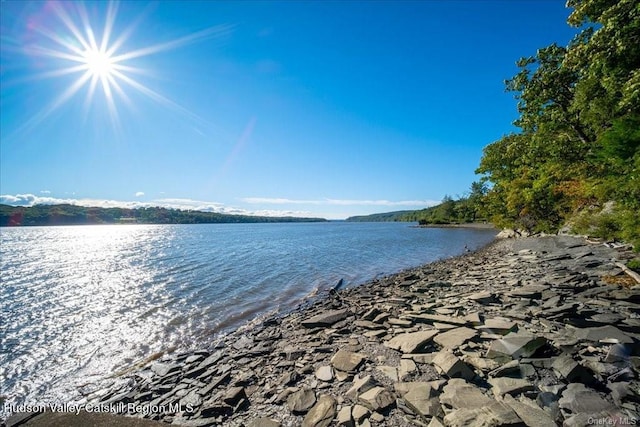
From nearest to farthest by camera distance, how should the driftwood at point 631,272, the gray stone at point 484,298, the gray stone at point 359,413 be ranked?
the gray stone at point 359,413, the driftwood at point 631,272, the gray stone at point 484,298

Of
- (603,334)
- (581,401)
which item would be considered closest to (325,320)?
(581,401)

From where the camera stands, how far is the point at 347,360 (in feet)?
20.5

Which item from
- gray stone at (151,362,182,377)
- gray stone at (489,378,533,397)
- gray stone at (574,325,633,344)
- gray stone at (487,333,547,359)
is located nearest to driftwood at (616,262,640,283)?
gray stone at (574,325,633,344)

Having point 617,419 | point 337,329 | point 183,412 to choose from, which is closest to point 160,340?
point 183,412

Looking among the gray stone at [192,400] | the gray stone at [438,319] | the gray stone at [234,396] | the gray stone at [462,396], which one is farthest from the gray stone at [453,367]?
the gray stone at [192,400]

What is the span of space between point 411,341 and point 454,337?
1.01 m

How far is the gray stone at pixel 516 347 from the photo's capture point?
5.26 m

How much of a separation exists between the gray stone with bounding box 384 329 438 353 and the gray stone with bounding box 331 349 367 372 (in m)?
0.94

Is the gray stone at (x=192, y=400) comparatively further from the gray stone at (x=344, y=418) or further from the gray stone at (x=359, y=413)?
the gray stone at (x=359, y=413)

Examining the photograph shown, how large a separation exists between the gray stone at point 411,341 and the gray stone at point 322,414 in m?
2.40

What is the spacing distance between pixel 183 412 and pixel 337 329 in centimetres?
480

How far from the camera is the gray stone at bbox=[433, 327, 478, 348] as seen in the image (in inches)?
245

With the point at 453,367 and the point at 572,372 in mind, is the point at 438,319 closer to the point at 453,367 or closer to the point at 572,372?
the point at 453,367

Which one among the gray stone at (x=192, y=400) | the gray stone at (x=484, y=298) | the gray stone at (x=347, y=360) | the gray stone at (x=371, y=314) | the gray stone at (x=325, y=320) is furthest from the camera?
the gray stone at (x=325, y=320)
